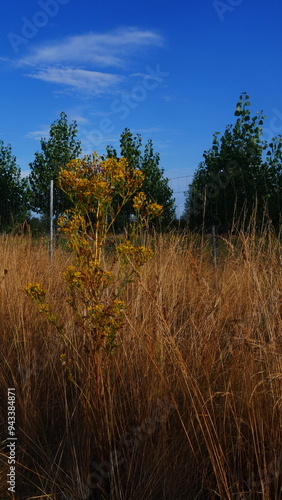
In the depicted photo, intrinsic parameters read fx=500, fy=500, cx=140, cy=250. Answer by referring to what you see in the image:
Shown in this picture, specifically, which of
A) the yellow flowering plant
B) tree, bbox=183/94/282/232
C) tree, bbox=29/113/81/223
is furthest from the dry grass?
tree, bbox=29/113/81/223

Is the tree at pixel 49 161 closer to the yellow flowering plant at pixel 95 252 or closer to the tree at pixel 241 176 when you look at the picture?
the tree at pixel 241 176

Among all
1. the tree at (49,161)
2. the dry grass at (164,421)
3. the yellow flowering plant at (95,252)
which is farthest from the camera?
the tree at (49,161)

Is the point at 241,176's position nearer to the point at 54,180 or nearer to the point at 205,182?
the point at 205,182

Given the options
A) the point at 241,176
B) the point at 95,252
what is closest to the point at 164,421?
the point at 95,252

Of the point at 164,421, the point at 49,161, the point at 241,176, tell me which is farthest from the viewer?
the point at 49,161

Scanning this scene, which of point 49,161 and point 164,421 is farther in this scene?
point 49,161

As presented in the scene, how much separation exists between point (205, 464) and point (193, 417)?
0.21 metres

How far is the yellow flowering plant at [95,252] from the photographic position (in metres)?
2.50

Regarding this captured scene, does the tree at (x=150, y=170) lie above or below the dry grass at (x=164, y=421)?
above

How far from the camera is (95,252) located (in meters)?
2.85

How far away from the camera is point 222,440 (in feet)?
7.78

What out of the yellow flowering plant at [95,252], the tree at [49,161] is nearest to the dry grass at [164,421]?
the yellow flowering plant at [95,252]

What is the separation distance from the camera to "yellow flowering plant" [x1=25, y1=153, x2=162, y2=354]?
2.50 m

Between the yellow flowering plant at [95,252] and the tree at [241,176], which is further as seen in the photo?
the tree at [241,176]
